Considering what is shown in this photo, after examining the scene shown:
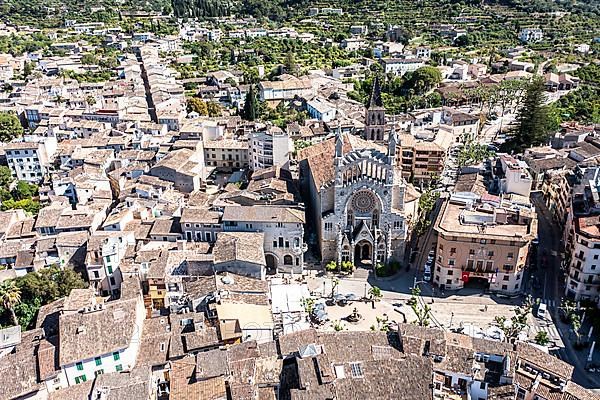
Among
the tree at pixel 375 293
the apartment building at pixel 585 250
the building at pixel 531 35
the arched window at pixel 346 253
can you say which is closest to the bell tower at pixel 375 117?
the arched window at pixel 346 253

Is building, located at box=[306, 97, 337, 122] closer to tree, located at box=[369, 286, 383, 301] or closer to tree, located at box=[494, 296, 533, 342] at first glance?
tree, located at box=[369, 286, 383, 301]

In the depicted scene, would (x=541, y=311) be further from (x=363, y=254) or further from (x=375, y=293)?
(x=363, y=254)

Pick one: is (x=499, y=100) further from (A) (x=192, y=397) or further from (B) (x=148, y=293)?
(A) (x=192, y=397)

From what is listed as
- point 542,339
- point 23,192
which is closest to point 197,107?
point 23,192

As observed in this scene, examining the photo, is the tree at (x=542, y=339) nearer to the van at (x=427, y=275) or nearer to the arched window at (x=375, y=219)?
the van at (x=427, y=275)

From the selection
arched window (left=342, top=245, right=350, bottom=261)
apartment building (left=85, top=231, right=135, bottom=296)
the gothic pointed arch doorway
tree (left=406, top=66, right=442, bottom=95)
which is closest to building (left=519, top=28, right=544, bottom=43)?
tree (left=406, top=66, right=442, bottom=95)

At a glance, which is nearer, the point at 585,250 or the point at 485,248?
the point at 585,250
